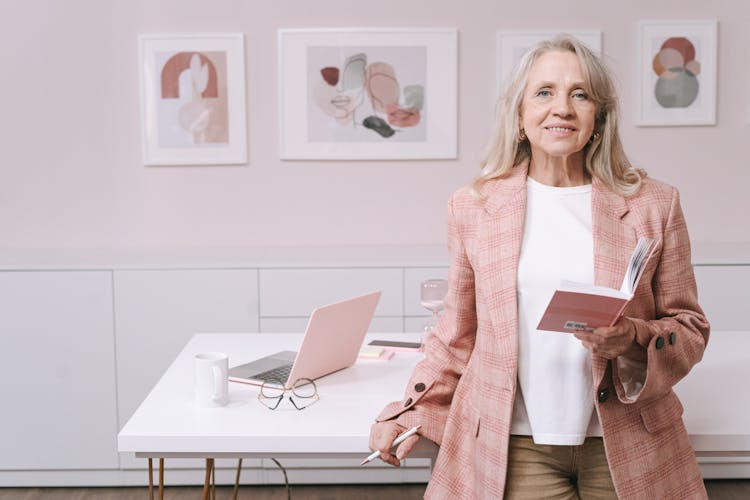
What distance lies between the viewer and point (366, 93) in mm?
3943

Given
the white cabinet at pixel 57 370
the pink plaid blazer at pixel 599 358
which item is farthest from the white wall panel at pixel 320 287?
the pink plaid blazer at pixel 599 358

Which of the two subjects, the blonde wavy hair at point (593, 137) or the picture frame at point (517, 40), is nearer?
the blonde wavy hair at point (593, 137)

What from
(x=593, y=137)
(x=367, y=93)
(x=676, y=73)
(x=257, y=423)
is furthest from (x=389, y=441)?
(x=676, y=73)

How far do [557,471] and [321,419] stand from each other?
554mm

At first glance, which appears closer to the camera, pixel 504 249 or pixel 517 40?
pixel 504 249

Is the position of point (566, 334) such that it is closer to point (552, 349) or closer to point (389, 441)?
point (552, 349)

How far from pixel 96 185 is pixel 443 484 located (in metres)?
2.85

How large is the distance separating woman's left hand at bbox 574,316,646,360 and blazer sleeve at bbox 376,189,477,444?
1.03 feet

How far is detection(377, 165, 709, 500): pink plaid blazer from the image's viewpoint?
1557 millimetres

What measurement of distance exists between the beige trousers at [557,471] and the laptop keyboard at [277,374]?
28.9 inches

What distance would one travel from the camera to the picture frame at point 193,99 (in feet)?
12.8

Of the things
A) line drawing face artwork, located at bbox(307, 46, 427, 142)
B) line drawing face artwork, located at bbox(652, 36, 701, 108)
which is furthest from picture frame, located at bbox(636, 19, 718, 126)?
line drawing face artwork, located at bbox(307, 46, 427, 142)

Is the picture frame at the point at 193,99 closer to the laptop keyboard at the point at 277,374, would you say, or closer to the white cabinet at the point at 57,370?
the white cabinet at the point at 57,370

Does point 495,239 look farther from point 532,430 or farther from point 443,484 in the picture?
point 443,484
